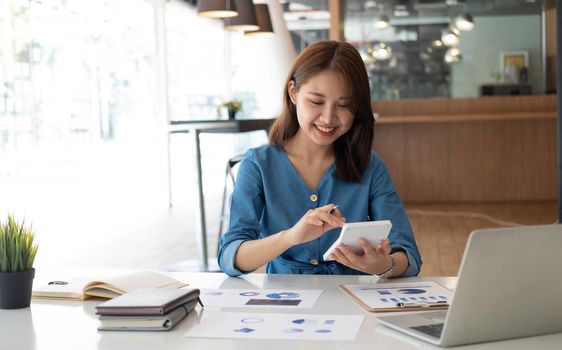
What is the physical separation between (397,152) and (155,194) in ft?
10.3

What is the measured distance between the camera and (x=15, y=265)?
1627 mm

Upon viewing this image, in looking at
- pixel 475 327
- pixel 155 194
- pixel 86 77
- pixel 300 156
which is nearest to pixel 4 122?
pixel 86 77

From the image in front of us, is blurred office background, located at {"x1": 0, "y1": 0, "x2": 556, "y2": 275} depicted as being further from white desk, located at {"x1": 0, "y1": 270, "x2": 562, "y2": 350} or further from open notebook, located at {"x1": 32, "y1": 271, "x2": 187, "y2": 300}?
white desk, located at {"x1": 0, "y1": 270, "x2": 562, "y2": 350}

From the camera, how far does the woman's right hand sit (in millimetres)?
1709

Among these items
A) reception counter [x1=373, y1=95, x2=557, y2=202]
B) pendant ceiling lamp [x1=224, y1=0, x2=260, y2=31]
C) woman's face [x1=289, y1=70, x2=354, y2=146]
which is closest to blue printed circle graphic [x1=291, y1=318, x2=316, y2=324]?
A: woman's face [x1=289, y1=70, x2=354, y2=146]

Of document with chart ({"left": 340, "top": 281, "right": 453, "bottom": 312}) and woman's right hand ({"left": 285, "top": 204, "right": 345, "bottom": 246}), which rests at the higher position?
woman's right hand ({"left": 285, "top": 204, "right": 345, "bottom": 246})

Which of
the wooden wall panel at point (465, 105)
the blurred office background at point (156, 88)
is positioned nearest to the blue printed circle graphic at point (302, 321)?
the blurred office background at point (156, 88)

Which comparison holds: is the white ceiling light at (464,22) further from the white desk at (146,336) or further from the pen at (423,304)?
the pen at (423,304)

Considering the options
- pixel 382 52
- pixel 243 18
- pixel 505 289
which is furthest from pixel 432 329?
pixel 382 52

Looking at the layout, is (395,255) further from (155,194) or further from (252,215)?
(155,194)

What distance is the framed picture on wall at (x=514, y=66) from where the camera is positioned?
8.98m

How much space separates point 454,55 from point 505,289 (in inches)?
322

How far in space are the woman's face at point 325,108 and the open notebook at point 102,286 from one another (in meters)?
0.53

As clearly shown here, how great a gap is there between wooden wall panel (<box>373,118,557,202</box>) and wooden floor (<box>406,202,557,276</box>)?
240mm
